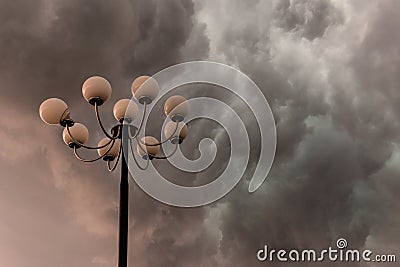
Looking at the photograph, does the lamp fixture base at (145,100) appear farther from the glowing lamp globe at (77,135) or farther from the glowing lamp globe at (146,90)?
the glowing lamp globe at (77,135)

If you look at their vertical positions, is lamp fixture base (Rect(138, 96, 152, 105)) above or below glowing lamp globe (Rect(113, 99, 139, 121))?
above

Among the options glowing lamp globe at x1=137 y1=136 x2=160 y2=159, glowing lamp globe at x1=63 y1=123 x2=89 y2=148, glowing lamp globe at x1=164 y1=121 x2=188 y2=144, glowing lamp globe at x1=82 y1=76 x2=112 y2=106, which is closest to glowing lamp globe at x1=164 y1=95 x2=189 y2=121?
glowing lamp globe at x1=164 y1=121 x2=188 y2=144

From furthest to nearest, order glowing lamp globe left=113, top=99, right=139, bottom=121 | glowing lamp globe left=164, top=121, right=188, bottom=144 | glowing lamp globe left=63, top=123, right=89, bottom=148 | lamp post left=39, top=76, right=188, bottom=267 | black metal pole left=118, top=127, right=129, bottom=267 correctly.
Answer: glowing lamp globe left=164, top=121, right=188, bottom=144, glowing lamp globe left=63, top=123, right=89, bottom=148, glowing lamp globe left=113, top=99, right=139, bottom=121, lamp post left=39, top=76, right=188, bottom=267, black metal pole left=118, top=127, right=129, bottom=267

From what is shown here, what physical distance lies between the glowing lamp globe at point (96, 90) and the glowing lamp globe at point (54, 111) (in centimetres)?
40

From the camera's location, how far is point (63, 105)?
5641 mm

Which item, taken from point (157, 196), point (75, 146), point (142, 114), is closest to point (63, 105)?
point (75, 146)

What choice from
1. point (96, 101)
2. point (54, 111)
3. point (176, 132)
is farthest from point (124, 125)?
point (176, 132)

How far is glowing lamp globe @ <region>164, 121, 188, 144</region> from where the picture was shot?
6254 millimetres

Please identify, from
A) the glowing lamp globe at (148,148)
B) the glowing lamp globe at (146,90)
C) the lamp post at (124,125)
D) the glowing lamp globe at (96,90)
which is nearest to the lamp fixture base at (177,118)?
the lamp post at (124,125)

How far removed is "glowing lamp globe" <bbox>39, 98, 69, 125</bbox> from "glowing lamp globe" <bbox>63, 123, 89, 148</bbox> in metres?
0.36

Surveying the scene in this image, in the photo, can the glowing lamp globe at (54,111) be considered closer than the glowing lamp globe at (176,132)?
Yes

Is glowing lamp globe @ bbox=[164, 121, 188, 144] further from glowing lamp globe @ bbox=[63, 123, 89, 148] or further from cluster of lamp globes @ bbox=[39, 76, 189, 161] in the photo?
glowing lamp globe @ bbox=[63, 123, 89, 148]

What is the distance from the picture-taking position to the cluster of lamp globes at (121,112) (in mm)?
5348

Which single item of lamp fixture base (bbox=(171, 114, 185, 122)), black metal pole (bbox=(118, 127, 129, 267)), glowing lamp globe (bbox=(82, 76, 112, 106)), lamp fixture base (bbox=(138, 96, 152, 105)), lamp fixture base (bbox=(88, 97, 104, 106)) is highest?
lamp fixture base (bbox=(171, 114, 185, 122))
